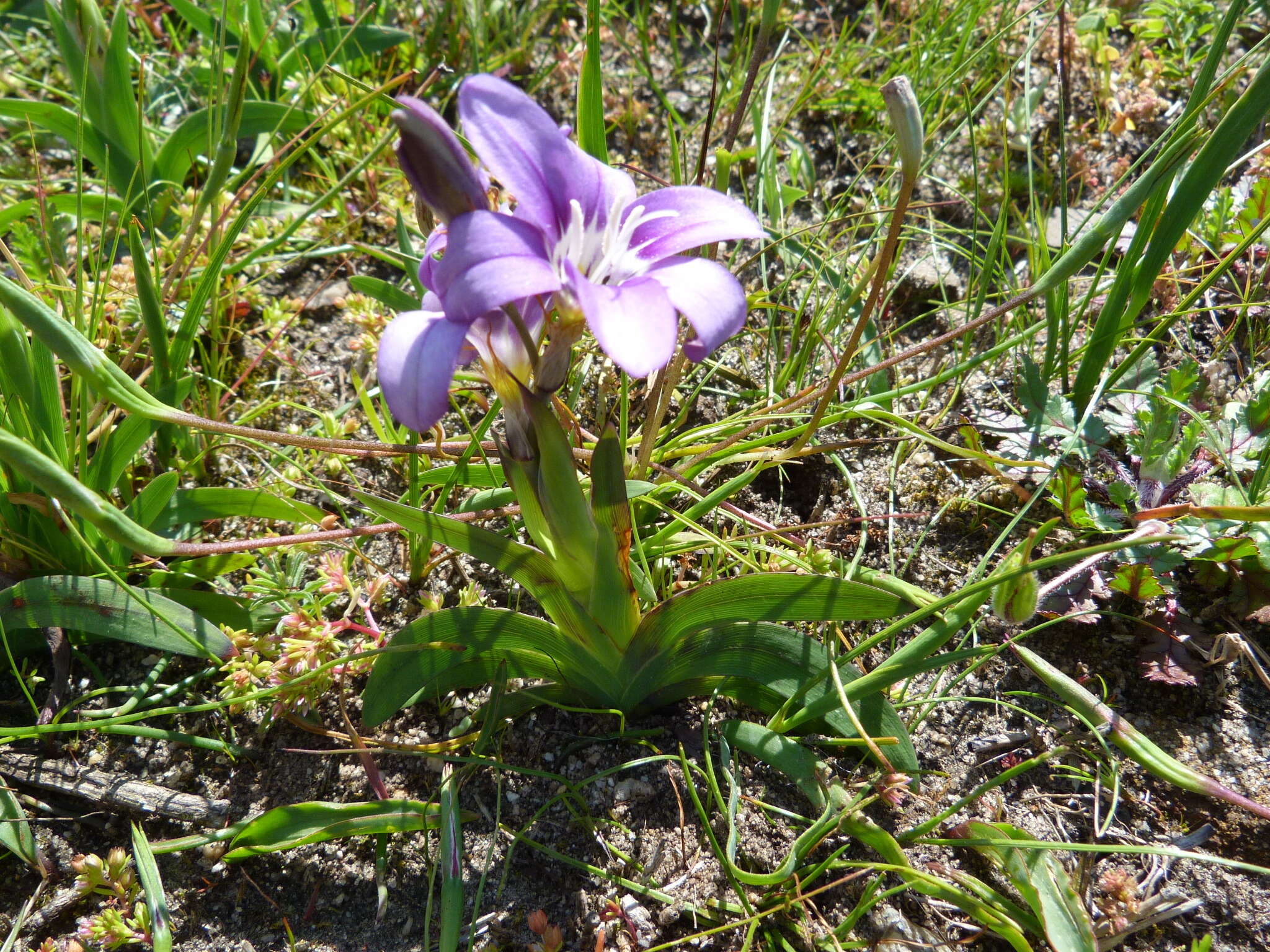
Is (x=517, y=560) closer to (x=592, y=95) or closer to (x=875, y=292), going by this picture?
(x=875, y=292)

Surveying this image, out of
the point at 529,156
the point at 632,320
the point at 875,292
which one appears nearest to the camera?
the point at 632,320


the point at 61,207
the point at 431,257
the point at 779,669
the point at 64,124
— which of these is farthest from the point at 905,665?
the point at 64,124

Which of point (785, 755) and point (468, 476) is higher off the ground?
point (468, 476)

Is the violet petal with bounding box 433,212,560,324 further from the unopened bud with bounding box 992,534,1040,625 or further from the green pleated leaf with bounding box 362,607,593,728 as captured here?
the unopened bud with bounding box 992,534,1040,625

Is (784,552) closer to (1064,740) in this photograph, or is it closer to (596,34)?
(1064,740)

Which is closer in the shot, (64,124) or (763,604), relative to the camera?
(763,604)

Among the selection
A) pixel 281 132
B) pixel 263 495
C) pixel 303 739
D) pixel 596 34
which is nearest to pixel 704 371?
pixel 596 34

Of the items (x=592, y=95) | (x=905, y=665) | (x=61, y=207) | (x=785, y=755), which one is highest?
(x=61, y=207)

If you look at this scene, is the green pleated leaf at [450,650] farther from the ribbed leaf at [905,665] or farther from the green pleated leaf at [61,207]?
the green pleated leaf at [61,207]
